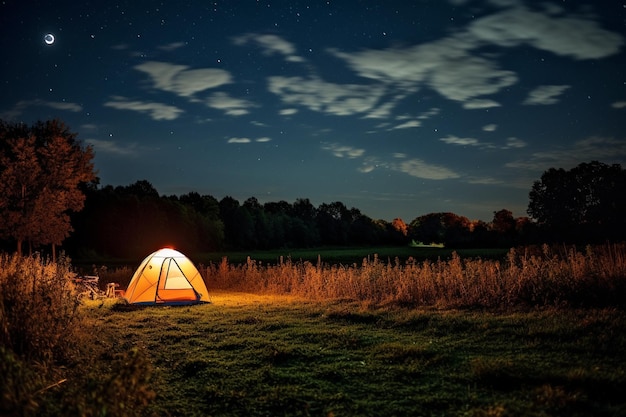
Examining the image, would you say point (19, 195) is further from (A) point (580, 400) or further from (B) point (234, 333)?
(A) point (580, 400)

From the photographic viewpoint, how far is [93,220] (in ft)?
211

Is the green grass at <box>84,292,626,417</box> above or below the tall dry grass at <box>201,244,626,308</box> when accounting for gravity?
below

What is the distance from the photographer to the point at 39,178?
29.7 metres

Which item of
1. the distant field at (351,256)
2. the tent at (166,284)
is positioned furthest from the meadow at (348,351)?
the distant field at (351,256)

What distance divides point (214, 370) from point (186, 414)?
1.77m

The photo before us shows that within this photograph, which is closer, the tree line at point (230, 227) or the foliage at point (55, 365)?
the foliage at point (55, 365)

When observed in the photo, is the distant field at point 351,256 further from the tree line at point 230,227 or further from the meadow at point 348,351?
the meadow at point 348,351

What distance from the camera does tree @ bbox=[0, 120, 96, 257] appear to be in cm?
2898

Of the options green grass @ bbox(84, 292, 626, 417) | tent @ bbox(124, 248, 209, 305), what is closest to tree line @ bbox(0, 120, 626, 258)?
tent @ bbox(124, 248, 209, 305)

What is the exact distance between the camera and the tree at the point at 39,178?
29.0m

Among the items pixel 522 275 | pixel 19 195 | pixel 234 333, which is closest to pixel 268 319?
pixel 234 333

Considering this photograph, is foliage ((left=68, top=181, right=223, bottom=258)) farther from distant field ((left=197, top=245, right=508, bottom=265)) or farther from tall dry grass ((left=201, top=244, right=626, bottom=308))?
tall dry grass ((left=201, top=244, right=626, bottom=308))

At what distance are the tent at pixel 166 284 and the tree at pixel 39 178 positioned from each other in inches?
560

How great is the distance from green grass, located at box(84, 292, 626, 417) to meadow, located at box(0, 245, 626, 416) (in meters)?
0.03
